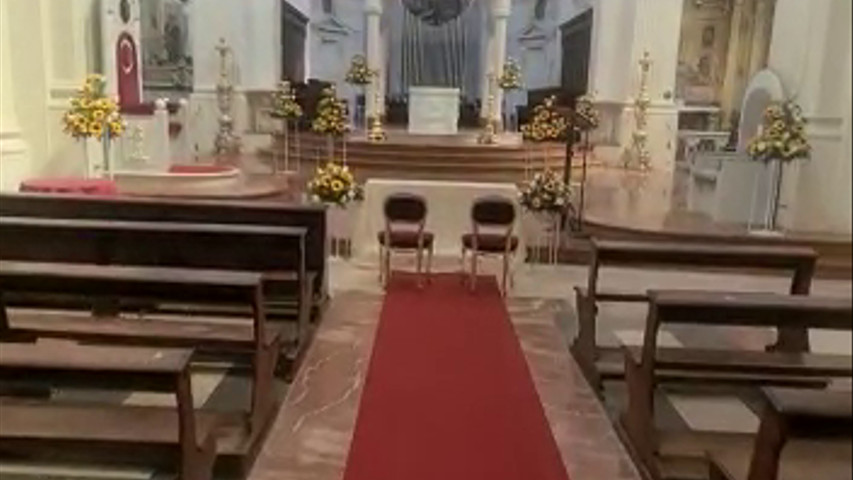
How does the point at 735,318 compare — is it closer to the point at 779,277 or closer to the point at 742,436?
the point at 742,436

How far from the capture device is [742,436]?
3.22 metres

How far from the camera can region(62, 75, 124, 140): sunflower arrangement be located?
7.38m

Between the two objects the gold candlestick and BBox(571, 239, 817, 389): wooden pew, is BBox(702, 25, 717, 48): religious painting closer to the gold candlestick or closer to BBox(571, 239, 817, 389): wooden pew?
the gold candlestick

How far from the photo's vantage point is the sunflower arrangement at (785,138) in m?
7.13

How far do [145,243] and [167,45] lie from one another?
37.8 ft

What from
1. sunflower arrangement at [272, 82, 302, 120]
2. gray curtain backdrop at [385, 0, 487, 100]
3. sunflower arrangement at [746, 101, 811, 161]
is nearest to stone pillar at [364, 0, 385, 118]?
sunflower arrangement at [272, 82, 302, 120]

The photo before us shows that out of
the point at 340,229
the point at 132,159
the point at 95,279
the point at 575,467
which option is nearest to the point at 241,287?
the point at 95,279

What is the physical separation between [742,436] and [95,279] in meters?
2.51

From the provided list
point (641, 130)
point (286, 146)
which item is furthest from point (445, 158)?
point (641, 130)

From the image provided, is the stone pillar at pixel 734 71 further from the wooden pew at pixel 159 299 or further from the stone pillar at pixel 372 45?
the wooden pew at pixel 159 299

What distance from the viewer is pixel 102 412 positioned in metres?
2.72

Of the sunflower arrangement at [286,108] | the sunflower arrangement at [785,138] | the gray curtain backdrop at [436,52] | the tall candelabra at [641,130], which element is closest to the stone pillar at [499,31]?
the tall candelabra at [641,130]

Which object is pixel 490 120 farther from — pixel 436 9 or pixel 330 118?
pixel 436 9

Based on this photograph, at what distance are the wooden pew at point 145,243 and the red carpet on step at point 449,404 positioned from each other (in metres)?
0.66
